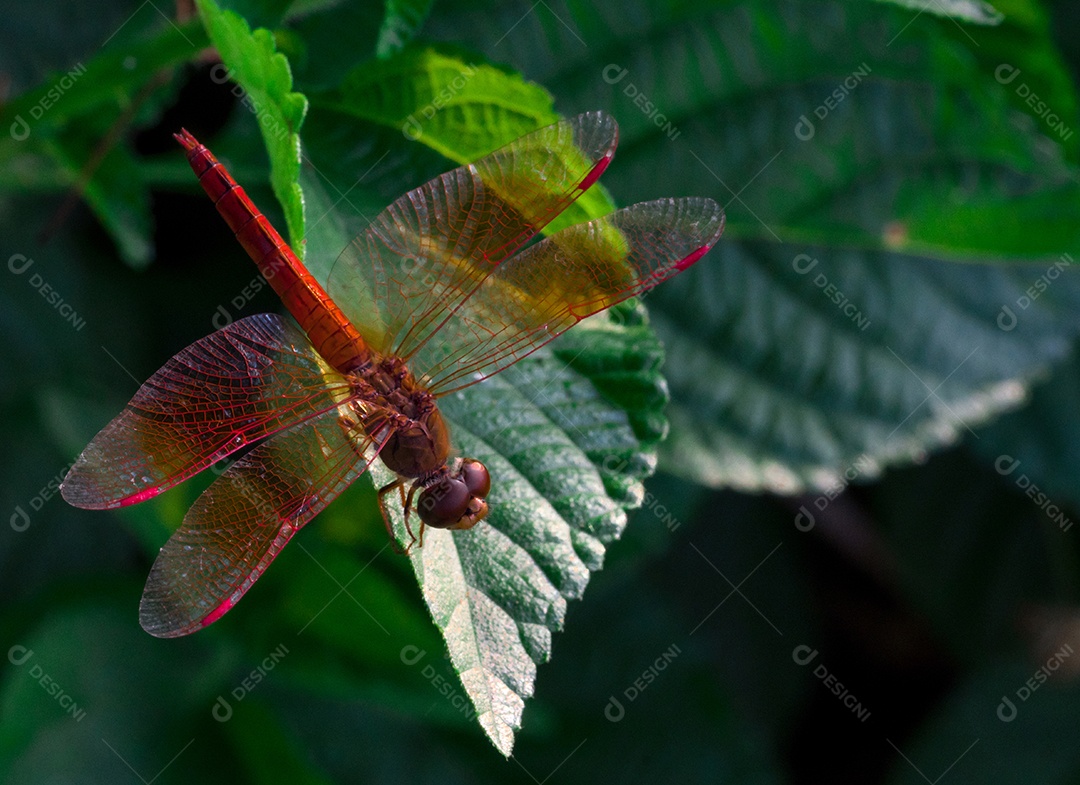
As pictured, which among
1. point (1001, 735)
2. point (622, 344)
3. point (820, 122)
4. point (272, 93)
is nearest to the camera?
point (272, 93)

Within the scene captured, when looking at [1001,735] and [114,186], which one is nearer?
[114,186]

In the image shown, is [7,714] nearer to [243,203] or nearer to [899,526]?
[243,203]

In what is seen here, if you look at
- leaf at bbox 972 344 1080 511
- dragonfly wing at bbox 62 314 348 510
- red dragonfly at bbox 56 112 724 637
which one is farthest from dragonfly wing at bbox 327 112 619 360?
leaf at bbox 972 344 1080 511

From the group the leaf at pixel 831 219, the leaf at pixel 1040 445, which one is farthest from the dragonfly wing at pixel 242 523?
the leaf at pixel 1040 445

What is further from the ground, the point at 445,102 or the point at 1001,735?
the point at 445,102

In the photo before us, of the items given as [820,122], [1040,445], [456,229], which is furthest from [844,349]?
[456,229]

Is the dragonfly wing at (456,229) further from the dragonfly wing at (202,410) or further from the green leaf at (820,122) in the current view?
the green leaf at (820,122)

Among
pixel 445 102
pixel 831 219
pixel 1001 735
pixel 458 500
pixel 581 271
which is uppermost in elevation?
pixel 445 102

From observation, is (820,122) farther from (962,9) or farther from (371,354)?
(371,354)

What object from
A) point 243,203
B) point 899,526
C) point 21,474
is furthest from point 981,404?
point 21,474
